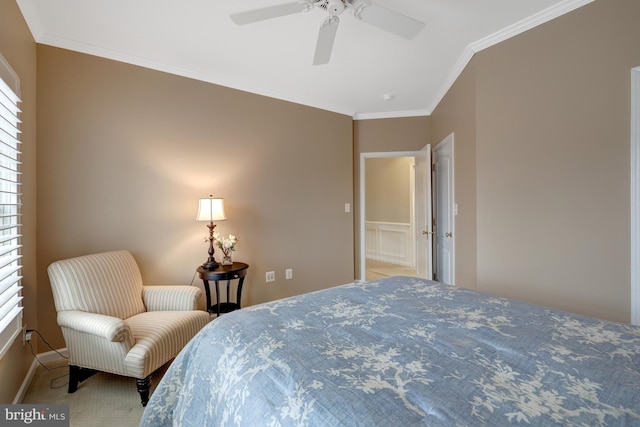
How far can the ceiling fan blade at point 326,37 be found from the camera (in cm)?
173

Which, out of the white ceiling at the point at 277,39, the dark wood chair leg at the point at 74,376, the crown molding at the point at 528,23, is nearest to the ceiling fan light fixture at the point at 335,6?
the white ceiling at the point at 277,39

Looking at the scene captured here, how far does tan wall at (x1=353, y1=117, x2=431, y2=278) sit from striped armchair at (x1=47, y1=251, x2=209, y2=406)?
100 inches

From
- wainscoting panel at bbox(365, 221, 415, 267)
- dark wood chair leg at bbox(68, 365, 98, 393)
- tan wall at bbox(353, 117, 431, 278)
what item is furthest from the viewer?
wainscoting panel at bbox(365, 221, 415, 267)

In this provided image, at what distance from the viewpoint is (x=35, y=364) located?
210cm

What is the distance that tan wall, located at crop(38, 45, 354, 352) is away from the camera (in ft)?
7.46

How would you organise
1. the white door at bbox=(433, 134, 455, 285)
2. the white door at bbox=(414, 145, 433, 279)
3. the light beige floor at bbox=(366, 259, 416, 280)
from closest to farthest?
1. the white door at bbox=(433, 134, 455, 285)
2. the white door at bbox=(414, 145, 433, 279)
3. the light beige floor at bbox=(366, 259, 416, 280)

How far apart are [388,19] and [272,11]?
2.18 feet

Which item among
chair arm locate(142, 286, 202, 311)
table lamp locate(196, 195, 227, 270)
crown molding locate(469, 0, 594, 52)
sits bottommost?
chair arm locate(142, 286, 202, 311)

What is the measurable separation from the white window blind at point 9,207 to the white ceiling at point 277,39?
723 mm

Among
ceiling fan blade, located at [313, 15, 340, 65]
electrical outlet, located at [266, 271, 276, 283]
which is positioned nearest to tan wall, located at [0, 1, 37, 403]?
ceiling fan blade, located at [313, 15, 340, 65]

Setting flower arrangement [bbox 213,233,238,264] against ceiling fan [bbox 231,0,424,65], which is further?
flower arrangement [bbox 213,233,238,264]

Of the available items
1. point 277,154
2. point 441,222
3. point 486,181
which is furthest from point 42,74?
A: point 441,222

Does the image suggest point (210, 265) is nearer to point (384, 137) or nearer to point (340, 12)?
point (340, 12)

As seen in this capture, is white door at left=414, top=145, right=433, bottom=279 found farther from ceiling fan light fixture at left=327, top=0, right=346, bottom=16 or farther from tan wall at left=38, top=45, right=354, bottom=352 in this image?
ceiling fan light fixture at left=327, top=0, right=346, bottom=16
